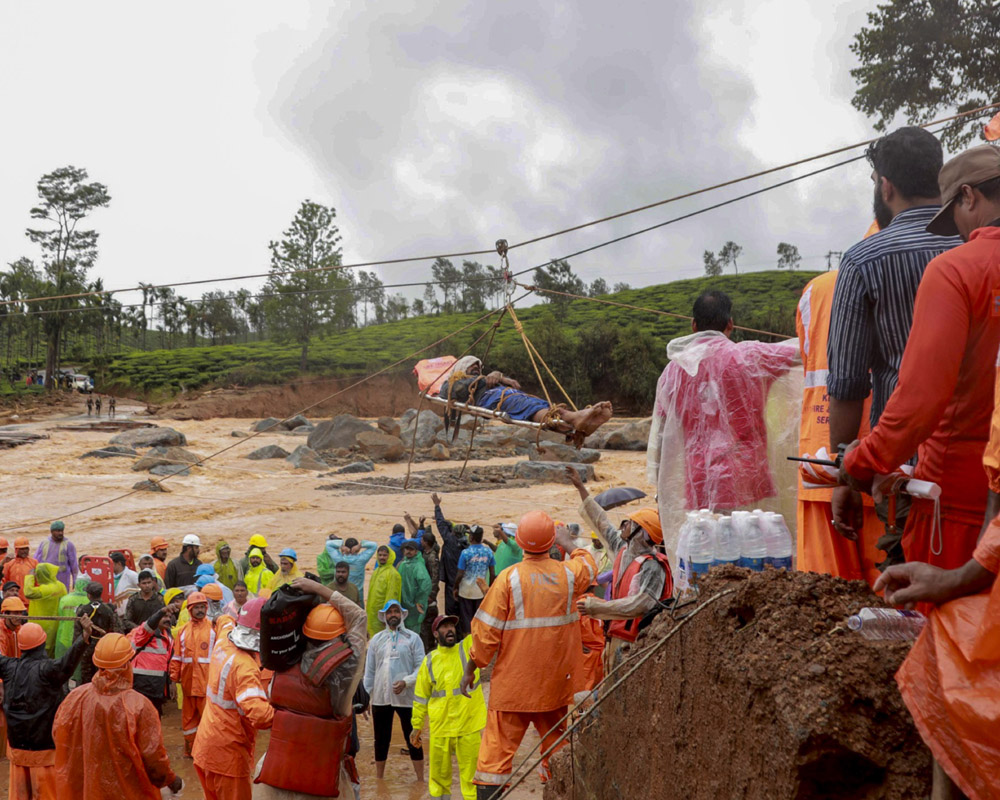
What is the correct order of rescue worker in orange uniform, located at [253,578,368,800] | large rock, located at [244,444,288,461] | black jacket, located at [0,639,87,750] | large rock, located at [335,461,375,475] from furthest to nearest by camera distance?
large rock, located at [244,444,288,461] → large rock, located at [335,461,375,475] → black jacket, located at [0,639,87,750] → rescue worker in orange uniform, located at [253,578,368,800]

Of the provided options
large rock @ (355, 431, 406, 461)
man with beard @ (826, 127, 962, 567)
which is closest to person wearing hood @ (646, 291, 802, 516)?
man with beard @ (826, 127, 962, 567)

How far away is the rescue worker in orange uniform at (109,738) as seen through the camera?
4.64 metres

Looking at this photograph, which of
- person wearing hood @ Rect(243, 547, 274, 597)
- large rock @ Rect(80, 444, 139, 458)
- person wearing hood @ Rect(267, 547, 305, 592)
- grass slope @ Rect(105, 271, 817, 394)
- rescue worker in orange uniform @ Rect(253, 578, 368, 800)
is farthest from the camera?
grass slope @ Rect(105, 271, 817, 394)

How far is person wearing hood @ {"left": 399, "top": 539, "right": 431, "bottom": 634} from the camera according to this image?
8445 mm

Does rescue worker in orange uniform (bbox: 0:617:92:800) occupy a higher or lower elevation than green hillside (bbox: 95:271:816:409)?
lower

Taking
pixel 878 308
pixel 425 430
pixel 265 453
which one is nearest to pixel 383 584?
pixel 878 308

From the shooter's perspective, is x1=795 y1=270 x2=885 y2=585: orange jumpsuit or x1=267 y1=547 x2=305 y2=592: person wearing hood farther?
x1=267 y1=547 x2=305 y2=592: person wearing hood

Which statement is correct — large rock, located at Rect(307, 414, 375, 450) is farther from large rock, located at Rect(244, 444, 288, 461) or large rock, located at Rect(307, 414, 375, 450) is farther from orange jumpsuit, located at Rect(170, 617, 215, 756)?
orange jumpsuit, located at Rect(170, 617, 215, 756)

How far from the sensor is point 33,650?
552cm

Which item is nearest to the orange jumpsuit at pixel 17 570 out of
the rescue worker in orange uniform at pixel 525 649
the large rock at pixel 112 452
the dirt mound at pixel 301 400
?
the rescue worker in orange uniform at pixel 525 649

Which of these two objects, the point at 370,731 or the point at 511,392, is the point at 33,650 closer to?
the point at 370,731

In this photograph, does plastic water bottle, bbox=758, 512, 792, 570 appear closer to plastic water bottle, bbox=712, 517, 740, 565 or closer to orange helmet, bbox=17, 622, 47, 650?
plastic water bottle, bbox=712, 517, 740, 565

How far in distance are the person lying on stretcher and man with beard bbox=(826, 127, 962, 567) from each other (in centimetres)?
444

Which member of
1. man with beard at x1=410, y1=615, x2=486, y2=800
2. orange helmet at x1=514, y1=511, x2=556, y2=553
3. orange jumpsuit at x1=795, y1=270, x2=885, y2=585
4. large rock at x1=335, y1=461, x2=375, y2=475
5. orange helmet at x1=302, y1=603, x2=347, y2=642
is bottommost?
man with beard at x1=410, y1=615, x2=486, y2=800
